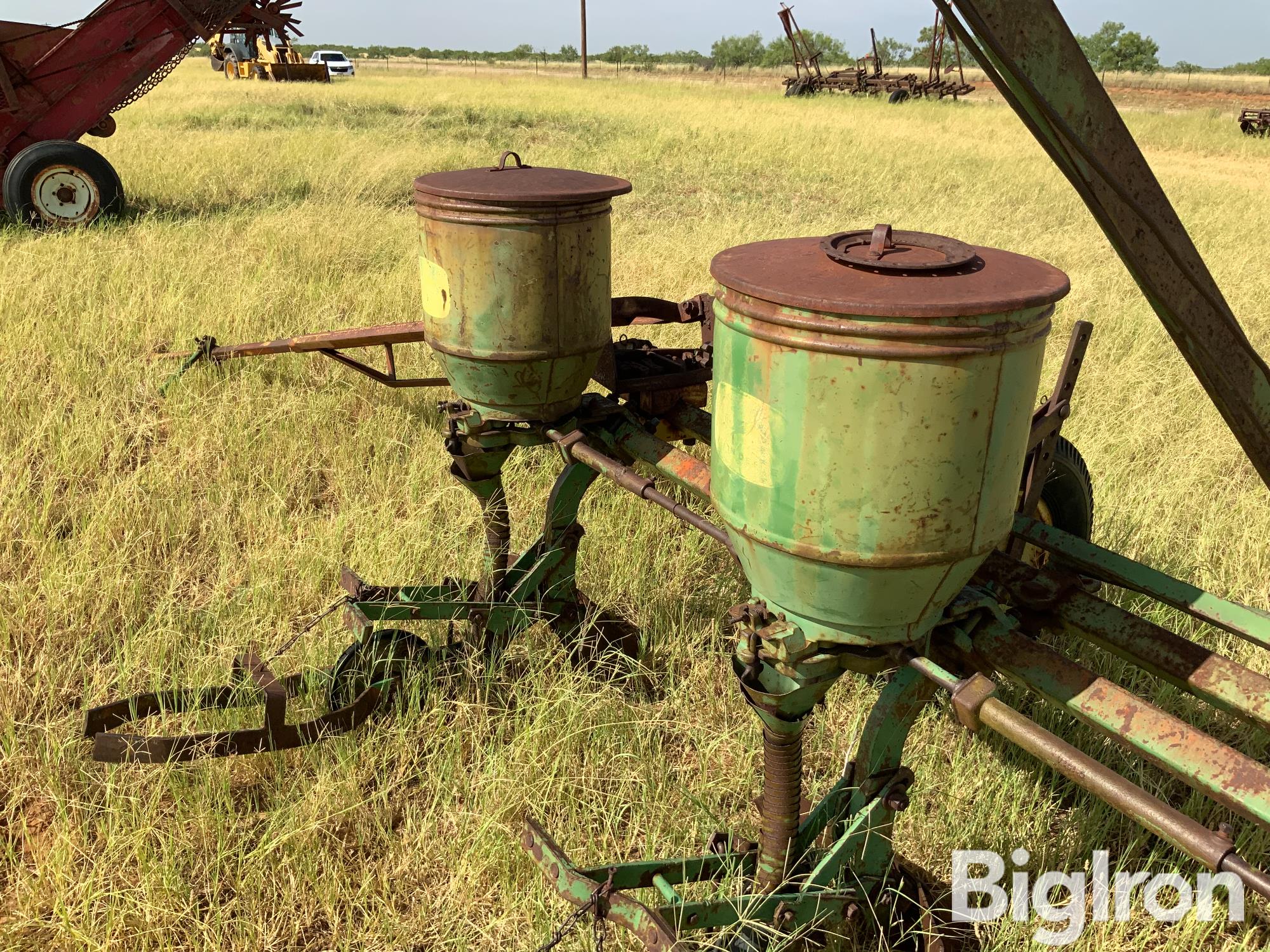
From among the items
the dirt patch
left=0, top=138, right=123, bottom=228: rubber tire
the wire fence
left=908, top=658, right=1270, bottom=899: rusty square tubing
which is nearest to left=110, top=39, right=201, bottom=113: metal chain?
left=0, top=138, right=123, bottom=228: rubber tire

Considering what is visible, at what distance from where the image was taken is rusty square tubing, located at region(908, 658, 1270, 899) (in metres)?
1.22

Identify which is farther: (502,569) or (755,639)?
(502,569)

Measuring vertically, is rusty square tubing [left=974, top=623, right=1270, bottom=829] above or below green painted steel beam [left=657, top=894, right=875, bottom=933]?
above

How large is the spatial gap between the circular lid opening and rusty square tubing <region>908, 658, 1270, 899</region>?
0.71 metres

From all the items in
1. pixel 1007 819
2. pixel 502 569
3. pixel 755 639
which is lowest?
pixel 1007 819

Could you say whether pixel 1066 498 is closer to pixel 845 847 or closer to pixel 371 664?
pixel 845 847

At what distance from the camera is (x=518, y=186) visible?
2.65 metres

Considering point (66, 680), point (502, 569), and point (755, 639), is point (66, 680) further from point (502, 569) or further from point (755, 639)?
point (755, 639)

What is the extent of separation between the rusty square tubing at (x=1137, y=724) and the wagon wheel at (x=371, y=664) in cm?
181

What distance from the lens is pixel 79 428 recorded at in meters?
4.17

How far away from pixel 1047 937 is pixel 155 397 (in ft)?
14.7

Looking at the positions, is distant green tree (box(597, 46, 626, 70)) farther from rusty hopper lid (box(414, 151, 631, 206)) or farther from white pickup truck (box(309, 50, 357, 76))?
rusty hopper lid (box(414, 151, 631, 206))

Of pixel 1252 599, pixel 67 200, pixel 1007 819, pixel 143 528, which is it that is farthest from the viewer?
pixel 67 200

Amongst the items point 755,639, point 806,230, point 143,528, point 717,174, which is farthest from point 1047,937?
point 717,174
